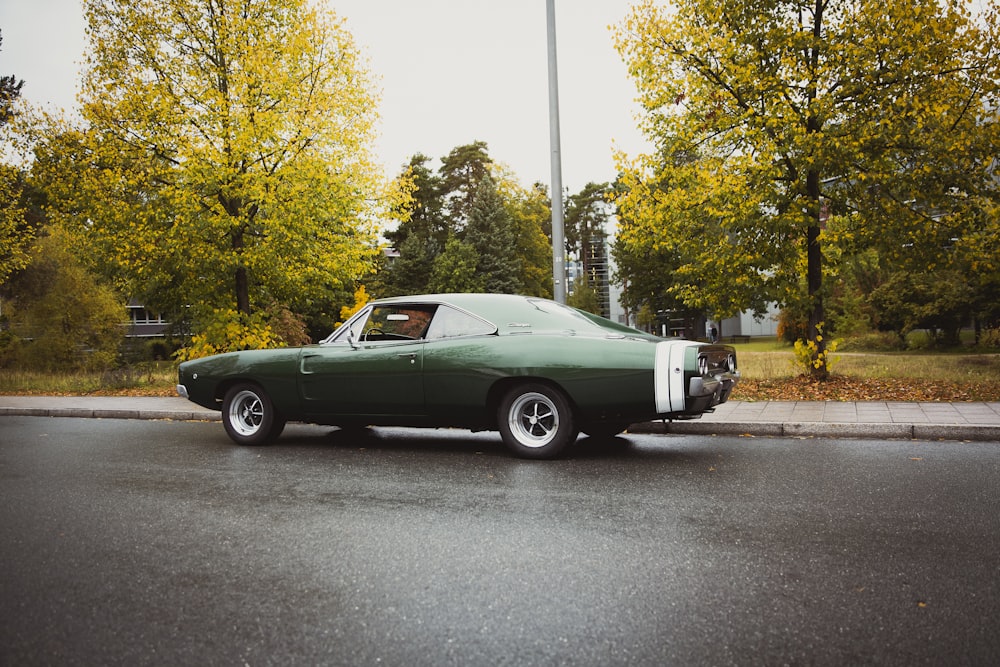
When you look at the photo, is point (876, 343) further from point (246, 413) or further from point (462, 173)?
point (462, 173)

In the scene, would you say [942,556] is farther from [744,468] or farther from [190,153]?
[190,153]

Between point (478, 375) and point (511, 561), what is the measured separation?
307 centimetres

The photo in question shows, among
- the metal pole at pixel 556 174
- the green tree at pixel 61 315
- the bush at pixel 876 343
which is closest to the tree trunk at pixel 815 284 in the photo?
the metal pole at pixel 556 174

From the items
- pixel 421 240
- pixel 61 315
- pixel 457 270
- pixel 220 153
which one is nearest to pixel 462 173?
pixel 421 240

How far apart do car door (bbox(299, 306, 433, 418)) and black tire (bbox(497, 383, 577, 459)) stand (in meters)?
0.87

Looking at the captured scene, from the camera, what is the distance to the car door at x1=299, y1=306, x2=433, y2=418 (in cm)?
707

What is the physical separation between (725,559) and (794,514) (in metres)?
1.11

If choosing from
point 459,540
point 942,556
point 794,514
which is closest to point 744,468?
point 794,514

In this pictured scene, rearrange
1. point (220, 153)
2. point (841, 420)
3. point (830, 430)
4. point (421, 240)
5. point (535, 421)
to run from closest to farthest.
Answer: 1. point (535, 421)
2. point (830, 430)
3. point (841, 420)
4. point (220, 153)
5. point (421, 240)

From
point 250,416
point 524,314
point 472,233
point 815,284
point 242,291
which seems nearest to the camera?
point 524,314

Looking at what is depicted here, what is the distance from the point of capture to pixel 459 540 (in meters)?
4.15

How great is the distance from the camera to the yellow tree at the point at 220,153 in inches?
548

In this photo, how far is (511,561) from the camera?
3744 millimetres

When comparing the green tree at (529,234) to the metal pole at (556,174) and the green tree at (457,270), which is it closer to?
the green tree at (457,270)
